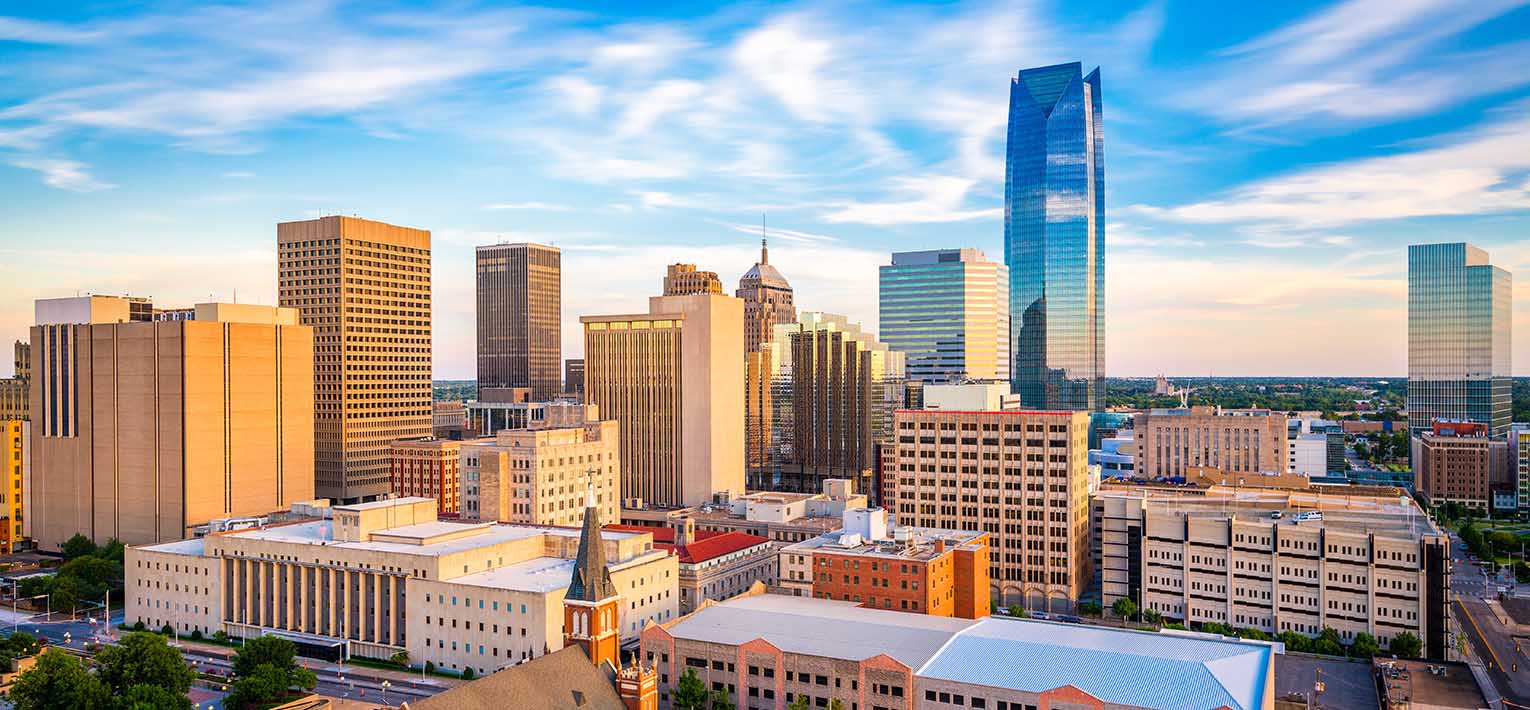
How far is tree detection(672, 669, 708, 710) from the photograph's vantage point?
337 feet

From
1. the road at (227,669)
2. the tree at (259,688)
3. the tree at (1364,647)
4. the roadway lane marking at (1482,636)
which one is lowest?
the roadway lane marking at (1482,636)

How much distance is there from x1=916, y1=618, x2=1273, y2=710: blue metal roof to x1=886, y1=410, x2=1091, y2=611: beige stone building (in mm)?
64587

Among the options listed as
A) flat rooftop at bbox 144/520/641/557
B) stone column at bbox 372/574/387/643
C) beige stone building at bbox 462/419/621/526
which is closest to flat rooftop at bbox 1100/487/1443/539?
flat rooftop at bbox 144/520/641/557

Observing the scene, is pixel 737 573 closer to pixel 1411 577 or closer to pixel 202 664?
pixel 202 664

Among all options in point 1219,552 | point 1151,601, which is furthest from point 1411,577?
point 1151,601

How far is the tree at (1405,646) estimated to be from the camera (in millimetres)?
137375

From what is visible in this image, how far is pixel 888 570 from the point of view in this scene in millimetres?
136000

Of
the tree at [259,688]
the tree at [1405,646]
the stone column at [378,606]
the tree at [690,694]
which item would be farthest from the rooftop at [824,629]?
the tree at [1405,646]

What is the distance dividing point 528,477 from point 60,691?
7967 centimetres

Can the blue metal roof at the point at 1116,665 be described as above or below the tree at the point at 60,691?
above

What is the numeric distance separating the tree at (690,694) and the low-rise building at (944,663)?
2.95 metres

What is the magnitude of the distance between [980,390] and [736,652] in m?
85.1

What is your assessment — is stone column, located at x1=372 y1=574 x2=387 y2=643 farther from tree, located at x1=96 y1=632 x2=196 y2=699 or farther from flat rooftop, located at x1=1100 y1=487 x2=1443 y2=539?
flat rooftop, located at x1=1100 y1=487 x2=1443 y2=539

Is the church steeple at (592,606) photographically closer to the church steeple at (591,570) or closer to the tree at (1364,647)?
the church steeple at (591,570)
